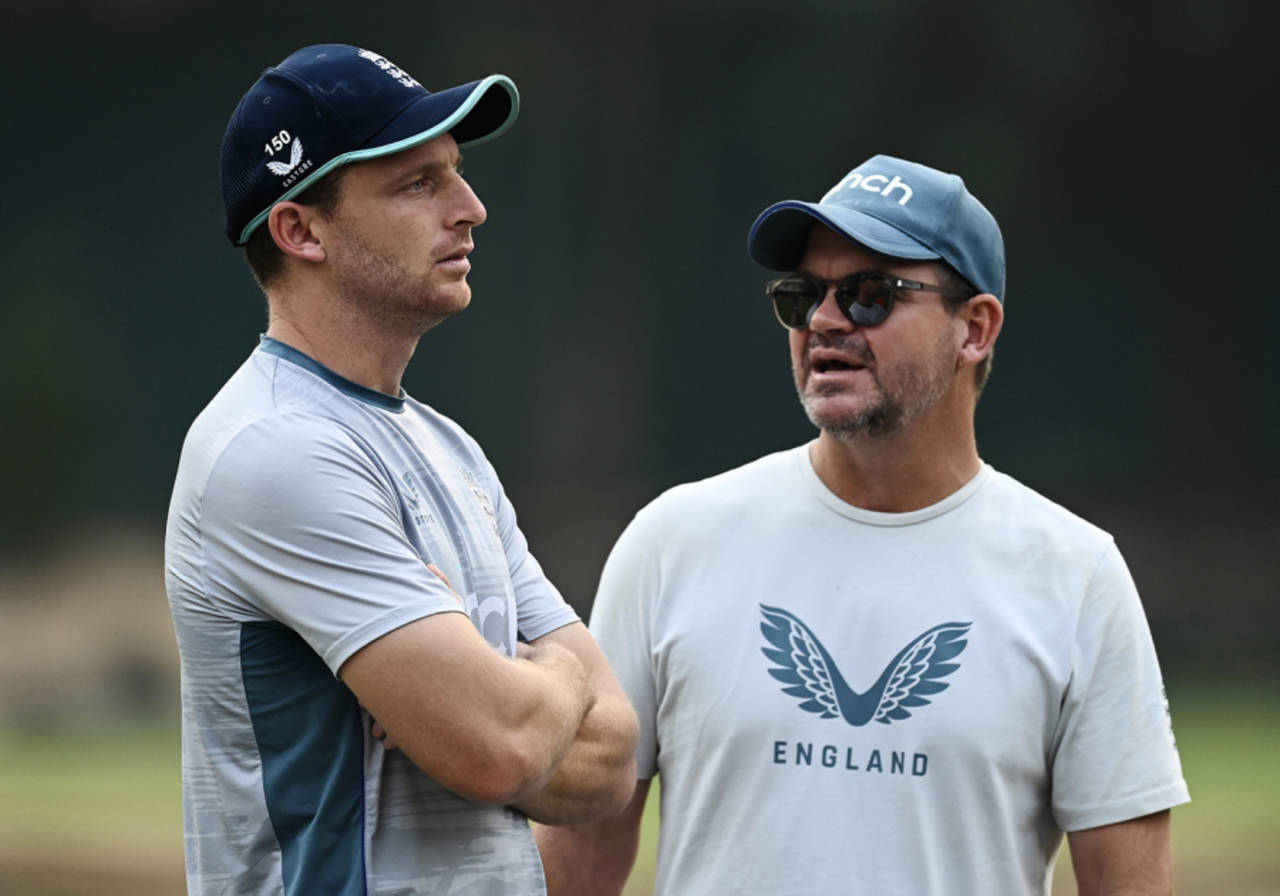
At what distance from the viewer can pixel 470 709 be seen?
1.85m

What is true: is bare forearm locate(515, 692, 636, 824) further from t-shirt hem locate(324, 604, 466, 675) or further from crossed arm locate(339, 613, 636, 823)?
t-shirt hem locate(324, 604, 466, 675)

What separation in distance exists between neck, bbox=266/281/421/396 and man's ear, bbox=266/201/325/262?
0.18ft

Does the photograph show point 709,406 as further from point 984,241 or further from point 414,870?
point 414,870

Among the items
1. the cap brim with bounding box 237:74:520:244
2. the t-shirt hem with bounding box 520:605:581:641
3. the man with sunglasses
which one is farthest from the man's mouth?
the cap brim with bounding box 237:74:520:244

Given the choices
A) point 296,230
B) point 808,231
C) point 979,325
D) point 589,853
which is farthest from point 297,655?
point 979,325

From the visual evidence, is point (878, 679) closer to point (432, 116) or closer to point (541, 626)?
point (541, 626)

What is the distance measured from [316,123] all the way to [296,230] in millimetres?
132

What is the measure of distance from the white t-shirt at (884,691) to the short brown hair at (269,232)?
0.73m

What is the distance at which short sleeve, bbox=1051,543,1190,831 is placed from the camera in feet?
7.49

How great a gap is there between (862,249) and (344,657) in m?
1.09

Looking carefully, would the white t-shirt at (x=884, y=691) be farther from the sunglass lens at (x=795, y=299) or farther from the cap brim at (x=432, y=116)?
the cap brim at (x=432, y=116)

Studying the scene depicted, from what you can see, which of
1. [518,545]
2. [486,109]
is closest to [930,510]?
[518,545]

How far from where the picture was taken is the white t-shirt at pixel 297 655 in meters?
1.84

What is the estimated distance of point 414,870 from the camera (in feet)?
6.21
